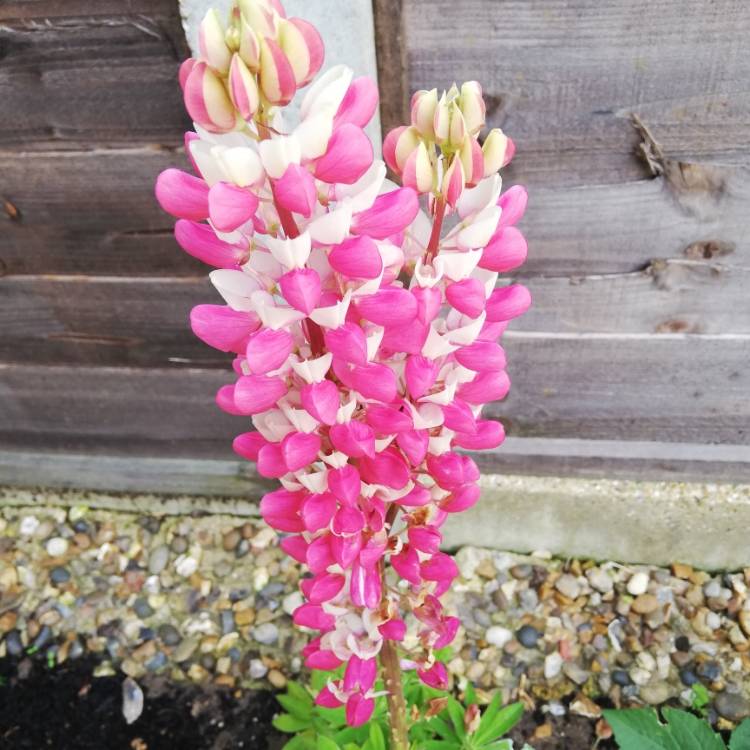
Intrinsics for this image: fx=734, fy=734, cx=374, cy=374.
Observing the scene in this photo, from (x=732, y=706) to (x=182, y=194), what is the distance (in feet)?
5.30

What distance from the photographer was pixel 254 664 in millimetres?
1755

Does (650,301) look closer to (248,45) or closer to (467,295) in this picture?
(467,295)

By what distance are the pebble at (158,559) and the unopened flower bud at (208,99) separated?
→ 1599mm

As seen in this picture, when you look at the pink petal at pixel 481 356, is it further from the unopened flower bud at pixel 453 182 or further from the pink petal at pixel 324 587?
the pink petal at pixel 324 587

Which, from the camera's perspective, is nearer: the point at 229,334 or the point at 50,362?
the point at 229,334

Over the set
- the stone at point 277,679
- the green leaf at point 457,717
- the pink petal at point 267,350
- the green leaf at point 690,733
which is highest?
the pink petal at point 267,350

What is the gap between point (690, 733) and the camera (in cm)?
120

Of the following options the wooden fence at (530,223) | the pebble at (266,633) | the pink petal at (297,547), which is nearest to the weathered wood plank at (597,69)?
the wooden fence at (530,223)

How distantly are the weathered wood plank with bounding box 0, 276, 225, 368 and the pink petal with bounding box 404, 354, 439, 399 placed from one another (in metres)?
0.83

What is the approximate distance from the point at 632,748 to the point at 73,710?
124 cm

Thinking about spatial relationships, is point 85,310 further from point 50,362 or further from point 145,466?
point 145,466

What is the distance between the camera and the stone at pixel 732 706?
5.23 feet

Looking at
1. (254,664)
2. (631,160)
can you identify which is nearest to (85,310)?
(254,664)

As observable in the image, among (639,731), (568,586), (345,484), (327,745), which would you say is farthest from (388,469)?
(568,586)
